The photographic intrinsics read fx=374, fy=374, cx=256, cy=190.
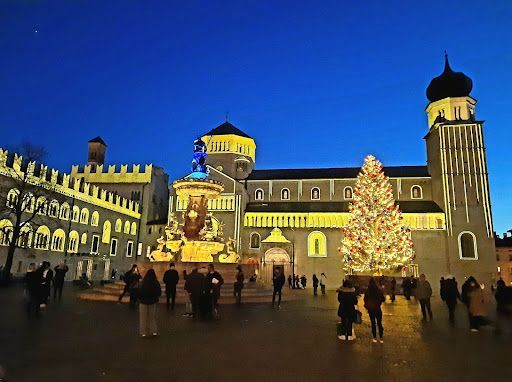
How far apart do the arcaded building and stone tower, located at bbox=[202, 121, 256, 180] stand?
535cm

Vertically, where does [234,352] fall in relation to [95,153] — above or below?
below

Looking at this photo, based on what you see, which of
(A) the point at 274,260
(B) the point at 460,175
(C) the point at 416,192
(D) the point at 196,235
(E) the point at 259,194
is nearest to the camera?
(D) the point at 196,235

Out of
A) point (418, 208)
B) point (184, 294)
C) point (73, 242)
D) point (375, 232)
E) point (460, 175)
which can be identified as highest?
point (460, 175)

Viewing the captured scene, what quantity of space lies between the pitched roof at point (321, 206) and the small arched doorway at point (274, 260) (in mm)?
5837

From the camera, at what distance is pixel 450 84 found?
51.2m

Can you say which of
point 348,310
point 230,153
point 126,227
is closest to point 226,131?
point 230,153

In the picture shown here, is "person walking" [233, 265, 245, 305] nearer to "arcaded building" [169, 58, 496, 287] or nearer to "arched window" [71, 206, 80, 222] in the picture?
"arcaded building" [169, 58, 496, 287]

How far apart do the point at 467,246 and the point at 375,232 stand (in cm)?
2166

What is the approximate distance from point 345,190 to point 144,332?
48137 millimetres

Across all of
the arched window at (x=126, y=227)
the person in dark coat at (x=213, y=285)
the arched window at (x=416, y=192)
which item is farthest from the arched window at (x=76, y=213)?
the arched window at (x=416, y=192)

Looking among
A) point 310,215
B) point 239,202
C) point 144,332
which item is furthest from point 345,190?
point 144,332

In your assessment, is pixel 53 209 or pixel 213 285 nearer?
pixel 213 285

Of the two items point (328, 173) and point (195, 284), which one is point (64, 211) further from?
point (195, 284)

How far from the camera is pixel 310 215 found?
50.6m
